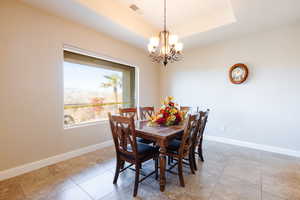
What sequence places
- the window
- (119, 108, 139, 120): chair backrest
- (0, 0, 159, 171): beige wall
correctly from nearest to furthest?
(0, 0, 159, 171): beige wall → (119, 108, 139, 120): chair backrest → the window

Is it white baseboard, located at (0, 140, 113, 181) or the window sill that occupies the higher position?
the window sill

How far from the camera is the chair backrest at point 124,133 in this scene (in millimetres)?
1550

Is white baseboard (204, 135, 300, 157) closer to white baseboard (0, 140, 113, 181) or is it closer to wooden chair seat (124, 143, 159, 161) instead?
wooden chair seat (124, 143, 159, 161)

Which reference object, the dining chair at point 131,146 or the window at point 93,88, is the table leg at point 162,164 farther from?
the window at point 93,88

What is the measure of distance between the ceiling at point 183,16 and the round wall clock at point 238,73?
0.76 meters

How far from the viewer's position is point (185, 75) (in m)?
4.27

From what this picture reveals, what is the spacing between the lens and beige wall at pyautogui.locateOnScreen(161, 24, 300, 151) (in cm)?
286

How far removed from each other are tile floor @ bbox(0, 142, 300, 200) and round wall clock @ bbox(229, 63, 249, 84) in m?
1.81

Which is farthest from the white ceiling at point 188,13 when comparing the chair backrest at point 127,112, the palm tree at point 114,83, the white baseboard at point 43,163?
the white baseboard at point 43,163

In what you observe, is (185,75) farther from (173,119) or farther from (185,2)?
(173,119)

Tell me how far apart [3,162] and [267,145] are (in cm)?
494

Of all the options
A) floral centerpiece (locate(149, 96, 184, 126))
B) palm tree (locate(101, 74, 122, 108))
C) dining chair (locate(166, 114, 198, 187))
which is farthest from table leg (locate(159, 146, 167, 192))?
palm tree (locate(101, 74, 122, 108))

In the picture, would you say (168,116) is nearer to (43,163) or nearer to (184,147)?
(184,147)

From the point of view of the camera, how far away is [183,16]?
312cm
